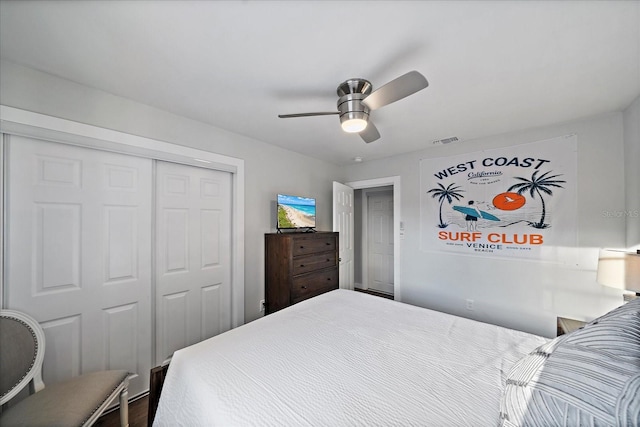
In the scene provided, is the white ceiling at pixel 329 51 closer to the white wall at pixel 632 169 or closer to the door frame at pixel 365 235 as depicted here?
the white wall at pixel 632 169

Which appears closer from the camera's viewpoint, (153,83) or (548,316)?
(153,83)

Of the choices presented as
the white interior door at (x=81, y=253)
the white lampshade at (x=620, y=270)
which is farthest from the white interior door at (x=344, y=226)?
the white lampshade at (x=620, y=270)

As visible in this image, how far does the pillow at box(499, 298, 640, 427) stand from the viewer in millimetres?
563

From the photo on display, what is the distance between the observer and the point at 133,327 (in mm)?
1876

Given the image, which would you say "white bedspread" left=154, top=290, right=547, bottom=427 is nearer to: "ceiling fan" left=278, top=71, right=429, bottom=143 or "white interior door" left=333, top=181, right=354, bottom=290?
"ceiling fan" left=278, top=71, right=429, bottom=143

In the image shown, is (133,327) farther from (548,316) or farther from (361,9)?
(548,316)

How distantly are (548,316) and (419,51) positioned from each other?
278 cm

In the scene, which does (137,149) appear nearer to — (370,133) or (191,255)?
(191,255)

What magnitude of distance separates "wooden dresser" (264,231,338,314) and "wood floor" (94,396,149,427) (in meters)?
1.27

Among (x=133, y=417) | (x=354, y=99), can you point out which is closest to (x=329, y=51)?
(x=354, y=99)

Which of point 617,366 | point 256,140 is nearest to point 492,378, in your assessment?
point 617,366

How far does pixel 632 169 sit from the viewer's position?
6.19 feet

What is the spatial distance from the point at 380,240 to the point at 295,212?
247 centimetres

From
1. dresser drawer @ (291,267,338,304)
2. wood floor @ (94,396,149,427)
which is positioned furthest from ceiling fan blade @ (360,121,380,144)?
wood floor @ (94,396,149,427)
